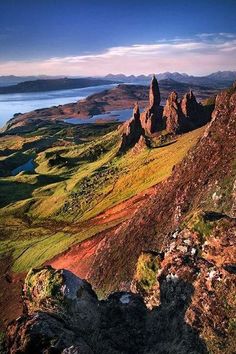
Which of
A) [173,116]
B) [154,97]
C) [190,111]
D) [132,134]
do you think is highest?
[154,97]

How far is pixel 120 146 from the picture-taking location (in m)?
132

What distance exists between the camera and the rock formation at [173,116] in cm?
12256

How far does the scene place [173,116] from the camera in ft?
406

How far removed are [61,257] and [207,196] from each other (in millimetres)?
33443

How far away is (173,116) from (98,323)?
108254 mm

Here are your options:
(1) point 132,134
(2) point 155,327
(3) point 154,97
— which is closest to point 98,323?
(2) point 155,327

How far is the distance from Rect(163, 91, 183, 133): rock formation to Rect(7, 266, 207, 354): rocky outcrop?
10470 centimetres

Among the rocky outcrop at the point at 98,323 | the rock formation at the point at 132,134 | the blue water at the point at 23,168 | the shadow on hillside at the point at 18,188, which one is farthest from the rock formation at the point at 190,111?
the rocky outcrop at the point at 98,323

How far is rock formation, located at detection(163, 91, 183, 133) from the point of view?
402 ft

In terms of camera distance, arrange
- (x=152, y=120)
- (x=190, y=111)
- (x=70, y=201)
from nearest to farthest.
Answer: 1. (x=70, y=201)
2. (x=190, y=111)
3. (x=152, y=120)


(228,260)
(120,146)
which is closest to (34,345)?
(228,260)

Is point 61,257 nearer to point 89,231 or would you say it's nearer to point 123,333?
point 89,231

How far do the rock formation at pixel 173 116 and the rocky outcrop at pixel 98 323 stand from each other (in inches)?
4122

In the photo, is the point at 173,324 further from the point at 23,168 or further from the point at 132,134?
the point at 23,168
